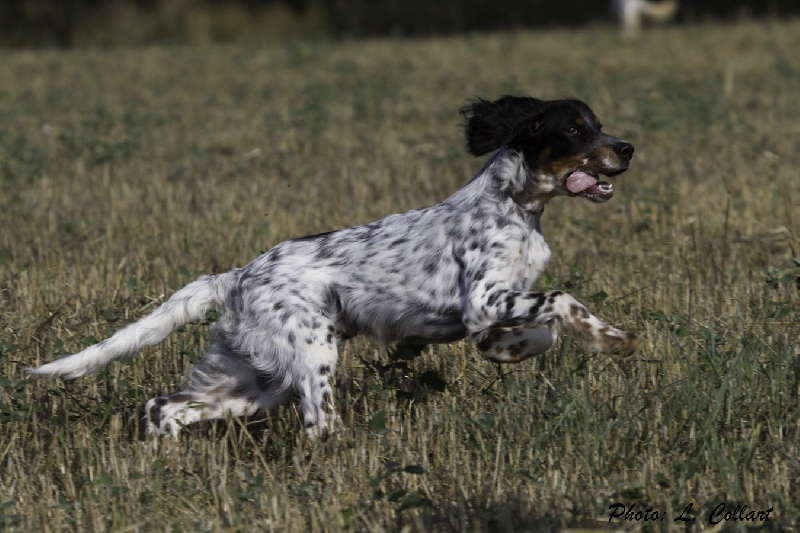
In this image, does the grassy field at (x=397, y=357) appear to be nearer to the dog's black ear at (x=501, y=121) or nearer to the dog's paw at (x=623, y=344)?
the dog's paw at (x=623, y=344)

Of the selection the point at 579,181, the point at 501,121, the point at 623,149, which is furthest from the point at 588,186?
the point at 501,121

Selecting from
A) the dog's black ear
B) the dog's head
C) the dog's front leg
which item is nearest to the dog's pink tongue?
the dog's head

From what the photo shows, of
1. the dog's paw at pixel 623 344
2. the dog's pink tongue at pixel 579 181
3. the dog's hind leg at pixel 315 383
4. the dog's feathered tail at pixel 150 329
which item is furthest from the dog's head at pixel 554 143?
the dog's feathered tail at pixel 150 329

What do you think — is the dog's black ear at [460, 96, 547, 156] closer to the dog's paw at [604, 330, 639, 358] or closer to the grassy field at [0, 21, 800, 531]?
the grassy field at [0, 21, 800, 531]

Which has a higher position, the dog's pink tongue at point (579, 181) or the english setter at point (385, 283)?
the dog's pink tongue at point (579, 181)

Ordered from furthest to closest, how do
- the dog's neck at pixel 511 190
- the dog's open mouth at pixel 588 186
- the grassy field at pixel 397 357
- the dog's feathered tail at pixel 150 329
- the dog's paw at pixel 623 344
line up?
the dog's neck at pixel 511 190 → the dog's open mouth at pixel 588 186 → the dog's feathered tail at pixel 150 329 → the dog's paw at pixel 623 344 → the grassy field at pixel 397 357

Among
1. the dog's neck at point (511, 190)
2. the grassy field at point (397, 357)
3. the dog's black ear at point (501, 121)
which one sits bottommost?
the grassy field at point (397, 357)

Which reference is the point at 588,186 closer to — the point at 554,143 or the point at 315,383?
the point at 554,143

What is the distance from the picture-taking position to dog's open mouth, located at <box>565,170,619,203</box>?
4465 mm

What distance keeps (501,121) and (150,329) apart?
5.24ft

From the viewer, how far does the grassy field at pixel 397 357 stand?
3688 mm

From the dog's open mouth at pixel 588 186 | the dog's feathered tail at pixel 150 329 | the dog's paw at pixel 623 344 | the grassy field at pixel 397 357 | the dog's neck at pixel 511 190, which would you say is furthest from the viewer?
the dog's neck at pixel 511 190

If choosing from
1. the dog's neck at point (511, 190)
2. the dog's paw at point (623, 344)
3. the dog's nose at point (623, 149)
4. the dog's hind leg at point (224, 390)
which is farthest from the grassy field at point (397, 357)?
the dog's nose at point (623, 149)

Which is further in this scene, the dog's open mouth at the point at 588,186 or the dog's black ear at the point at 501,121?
the dog's black ear at the point at 501,121
